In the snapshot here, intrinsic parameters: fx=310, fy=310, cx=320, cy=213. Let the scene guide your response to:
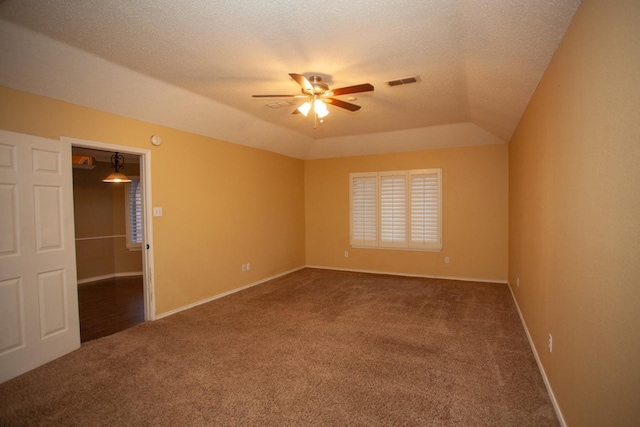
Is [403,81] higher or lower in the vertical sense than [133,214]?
higher

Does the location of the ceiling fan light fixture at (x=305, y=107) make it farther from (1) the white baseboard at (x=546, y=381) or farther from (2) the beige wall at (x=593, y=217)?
(1) the white baseboard at (x=546, y=381)

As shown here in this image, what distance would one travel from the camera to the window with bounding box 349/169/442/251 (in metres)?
6.09

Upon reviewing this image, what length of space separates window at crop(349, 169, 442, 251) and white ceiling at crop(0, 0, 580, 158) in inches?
88.1

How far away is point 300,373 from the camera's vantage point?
2742mm

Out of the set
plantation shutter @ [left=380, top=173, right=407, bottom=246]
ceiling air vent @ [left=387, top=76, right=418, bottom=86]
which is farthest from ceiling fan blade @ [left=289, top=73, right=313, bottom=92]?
plantation shutter @ [left=380, top=173, right=407, bottom=246]

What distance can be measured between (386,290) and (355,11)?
4.29 m

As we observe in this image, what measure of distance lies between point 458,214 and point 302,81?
4.39 m

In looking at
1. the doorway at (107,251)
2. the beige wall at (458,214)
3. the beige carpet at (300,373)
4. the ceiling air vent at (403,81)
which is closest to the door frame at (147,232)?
the beige carpet at (300,373)

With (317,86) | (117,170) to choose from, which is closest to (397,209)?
(317,86)

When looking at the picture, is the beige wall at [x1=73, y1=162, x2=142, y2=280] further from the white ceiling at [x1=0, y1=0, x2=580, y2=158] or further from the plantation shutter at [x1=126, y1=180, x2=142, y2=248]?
the white ceiling at [x1=0, y1=0, x2=580, y2=158]

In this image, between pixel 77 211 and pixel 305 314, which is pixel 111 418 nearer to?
pixel 305 314

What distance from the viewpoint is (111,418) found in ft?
7.14

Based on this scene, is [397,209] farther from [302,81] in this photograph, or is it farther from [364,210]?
[302,81]

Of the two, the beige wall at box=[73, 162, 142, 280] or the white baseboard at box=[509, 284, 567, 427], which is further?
the beige wall at box=[73, 162, 142, 280]
